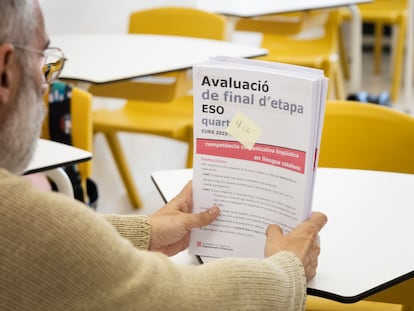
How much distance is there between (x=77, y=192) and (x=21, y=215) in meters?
1.55

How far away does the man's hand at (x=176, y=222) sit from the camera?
1.52 m

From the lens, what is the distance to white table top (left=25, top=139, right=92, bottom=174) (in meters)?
2.06

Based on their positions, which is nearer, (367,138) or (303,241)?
(303,241)

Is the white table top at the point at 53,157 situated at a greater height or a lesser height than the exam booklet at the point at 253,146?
lesser

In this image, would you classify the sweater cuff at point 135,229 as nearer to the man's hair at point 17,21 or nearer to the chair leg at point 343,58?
the man's hair at point 17,21

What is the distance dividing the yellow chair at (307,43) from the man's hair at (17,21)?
9.97 feet

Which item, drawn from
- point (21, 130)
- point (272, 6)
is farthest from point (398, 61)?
point (21, 130)

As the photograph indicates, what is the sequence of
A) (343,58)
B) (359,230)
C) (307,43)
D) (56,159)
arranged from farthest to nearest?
(343,58) → (307,43) → (56,159) → (359,230)

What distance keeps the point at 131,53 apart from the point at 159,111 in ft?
1.43

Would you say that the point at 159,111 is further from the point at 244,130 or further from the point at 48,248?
the point at 48,248

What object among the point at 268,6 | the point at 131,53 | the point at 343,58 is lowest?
the point at 343,58

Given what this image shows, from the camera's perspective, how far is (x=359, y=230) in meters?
1.65

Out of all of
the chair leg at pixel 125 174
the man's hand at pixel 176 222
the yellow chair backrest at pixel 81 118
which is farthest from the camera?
the chair leg at pixel 125 174

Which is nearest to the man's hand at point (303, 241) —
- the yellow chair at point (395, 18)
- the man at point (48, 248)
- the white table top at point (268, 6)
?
the man at point (48, 248)
